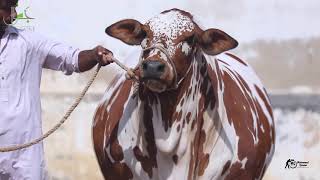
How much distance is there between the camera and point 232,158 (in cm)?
399

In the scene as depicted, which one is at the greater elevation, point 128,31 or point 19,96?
point 128,31

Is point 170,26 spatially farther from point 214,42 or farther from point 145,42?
point 214,42

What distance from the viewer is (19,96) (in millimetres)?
3578

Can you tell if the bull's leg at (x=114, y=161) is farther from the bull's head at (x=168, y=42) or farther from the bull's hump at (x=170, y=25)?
the bull's hump at (x=170, y=25)

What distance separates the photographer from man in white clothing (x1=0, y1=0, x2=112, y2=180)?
3.56m

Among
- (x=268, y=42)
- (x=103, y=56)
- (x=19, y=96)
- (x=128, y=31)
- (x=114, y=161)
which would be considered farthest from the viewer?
(x=268, y=42)

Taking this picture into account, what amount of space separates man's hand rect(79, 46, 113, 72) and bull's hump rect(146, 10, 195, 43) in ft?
0.71

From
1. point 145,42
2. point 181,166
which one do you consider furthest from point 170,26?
point 181,166

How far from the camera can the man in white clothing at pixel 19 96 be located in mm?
Result: 3559

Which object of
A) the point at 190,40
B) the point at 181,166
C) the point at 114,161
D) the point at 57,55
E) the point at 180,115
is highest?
the point at 190,40

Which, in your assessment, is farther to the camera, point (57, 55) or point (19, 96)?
point (57, 55)

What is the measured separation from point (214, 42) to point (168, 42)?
25cm

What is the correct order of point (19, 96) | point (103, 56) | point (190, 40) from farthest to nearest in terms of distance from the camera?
point (190, 40) < point (103, 56) < point (19, 96)

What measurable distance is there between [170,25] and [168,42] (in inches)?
3.4
